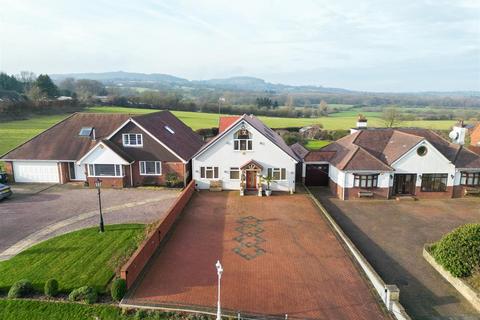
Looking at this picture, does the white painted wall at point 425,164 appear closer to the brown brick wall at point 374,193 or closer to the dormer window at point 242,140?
the brown brick wall at point 374,193

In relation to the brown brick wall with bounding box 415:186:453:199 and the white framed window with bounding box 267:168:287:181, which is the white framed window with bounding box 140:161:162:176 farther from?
the brown brick wall with bounding box 415:186:453:199

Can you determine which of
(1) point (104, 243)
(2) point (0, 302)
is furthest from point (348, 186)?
(2) point (0, 302)

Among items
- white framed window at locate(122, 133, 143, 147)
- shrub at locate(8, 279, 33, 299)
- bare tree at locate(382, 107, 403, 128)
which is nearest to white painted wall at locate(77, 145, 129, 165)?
white framed window at locate(122, 133, 143, 147)

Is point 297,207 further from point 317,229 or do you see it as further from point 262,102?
point 262,102

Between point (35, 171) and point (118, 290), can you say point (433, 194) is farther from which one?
point (35, 171)

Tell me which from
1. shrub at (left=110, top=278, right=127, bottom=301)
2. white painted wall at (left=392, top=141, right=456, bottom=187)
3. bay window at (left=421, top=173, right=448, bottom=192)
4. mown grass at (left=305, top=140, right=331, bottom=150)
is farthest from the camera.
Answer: mown grass at (left=305, top=140, right=331, bottom=150)

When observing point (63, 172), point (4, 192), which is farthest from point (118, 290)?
point (63, 172)

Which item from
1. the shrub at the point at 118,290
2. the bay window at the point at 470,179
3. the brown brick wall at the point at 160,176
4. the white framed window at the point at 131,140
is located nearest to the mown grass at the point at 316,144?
the bay window at the point at 470,179
